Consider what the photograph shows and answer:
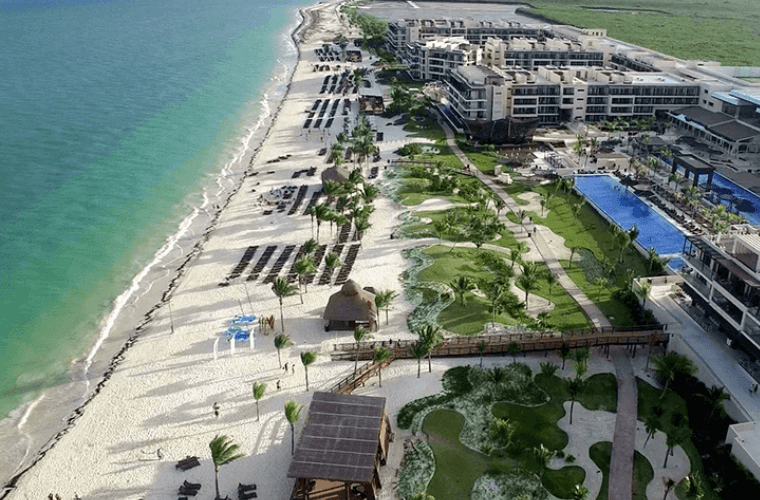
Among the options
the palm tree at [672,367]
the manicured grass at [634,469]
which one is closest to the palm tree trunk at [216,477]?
the manicured grass at [634,469]

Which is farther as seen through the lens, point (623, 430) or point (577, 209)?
point (577, 209)

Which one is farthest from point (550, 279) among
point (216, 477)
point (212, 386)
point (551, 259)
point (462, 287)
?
point (216, 477)

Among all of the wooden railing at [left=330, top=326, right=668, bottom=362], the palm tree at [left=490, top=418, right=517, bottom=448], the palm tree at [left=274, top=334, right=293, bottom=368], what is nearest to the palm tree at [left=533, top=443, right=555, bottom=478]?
the palm tree at [left=490, top=418, right=517, bottom=448]

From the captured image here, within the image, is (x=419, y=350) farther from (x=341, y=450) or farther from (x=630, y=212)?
(x=630, y=212)

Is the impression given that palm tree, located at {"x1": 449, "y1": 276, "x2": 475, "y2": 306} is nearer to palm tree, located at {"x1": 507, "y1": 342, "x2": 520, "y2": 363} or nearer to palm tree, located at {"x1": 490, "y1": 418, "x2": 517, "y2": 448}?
palm tree, located at {"x1": 507, "y1": 342, "x2": 520, "y2": 363}

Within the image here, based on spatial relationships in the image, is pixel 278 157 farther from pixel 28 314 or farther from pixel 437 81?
pixel 437 81
